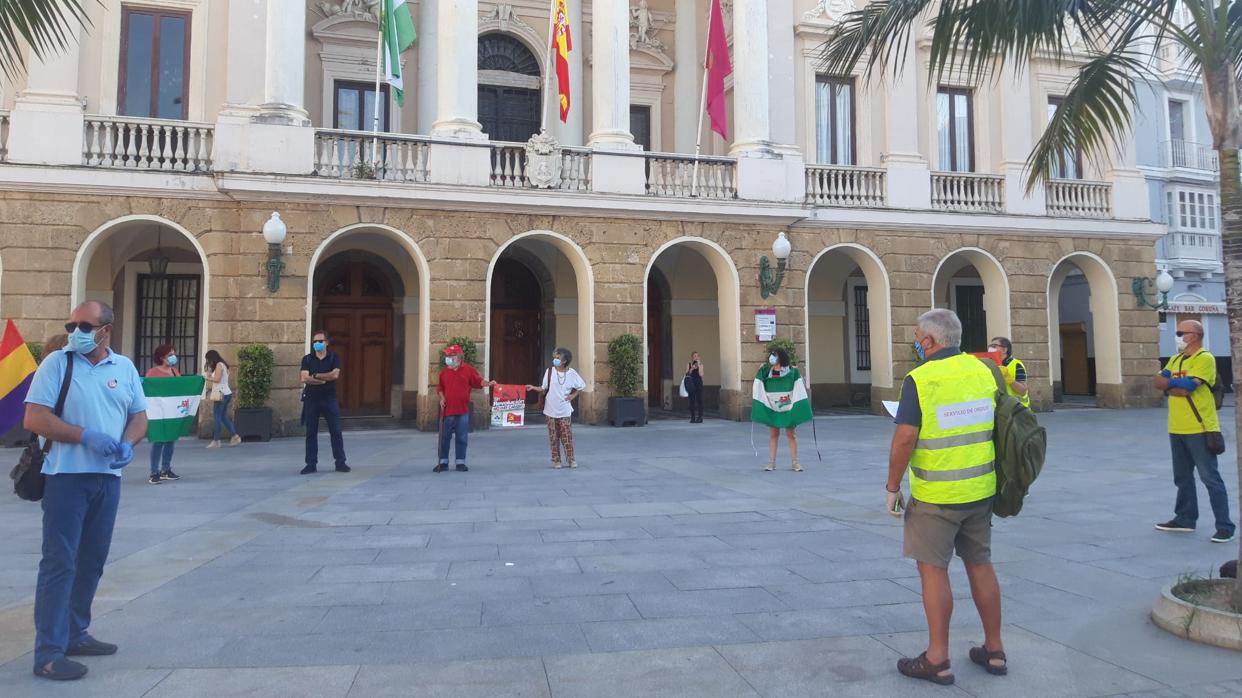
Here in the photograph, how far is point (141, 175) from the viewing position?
14836 mm

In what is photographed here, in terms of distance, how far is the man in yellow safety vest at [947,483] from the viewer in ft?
12.2

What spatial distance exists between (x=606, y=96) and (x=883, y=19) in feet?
37.8

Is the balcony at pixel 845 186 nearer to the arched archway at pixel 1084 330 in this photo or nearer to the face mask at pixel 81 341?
the arched archway at pixel 1084 330

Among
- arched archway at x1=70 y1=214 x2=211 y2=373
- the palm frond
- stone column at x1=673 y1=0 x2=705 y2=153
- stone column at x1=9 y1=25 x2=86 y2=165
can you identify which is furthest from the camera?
stone column at x1=673 y1=0 x2=705 y2=153

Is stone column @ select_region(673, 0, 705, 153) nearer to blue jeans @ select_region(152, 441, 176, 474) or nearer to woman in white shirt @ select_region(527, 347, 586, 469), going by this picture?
woman in white shirt @ select_region(527, 347, 586, 469)

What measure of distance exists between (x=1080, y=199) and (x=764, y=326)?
1030cm

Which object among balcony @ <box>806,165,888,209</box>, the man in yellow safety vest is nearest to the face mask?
the man in yellow safety vest

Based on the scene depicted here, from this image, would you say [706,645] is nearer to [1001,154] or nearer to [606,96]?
[606,96]

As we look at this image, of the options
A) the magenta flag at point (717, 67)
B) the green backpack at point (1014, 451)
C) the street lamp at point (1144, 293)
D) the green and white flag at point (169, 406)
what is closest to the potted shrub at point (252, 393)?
the green and white flag at point (169, 406)

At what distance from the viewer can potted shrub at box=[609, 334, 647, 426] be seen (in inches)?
666

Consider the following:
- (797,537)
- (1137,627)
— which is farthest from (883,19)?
(1137,627)

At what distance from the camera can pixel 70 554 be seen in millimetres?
3859

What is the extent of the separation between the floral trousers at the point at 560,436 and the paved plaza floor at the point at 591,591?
120cm

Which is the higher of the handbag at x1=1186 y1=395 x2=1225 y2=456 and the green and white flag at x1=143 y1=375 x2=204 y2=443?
the green and white flag at x1=143 y1=375 x2=204 y2=443
